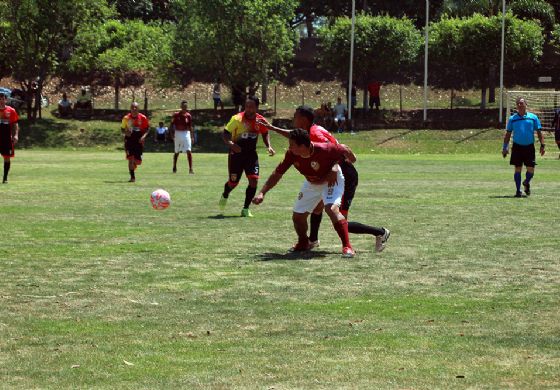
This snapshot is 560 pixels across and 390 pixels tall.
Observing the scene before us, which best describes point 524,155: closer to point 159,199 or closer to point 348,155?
point 159,199

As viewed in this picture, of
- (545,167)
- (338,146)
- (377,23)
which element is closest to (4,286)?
(338,146)

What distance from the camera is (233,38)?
67.0m

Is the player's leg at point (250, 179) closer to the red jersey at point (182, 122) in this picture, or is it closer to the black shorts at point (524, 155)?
the black shorts at point (524, 155)

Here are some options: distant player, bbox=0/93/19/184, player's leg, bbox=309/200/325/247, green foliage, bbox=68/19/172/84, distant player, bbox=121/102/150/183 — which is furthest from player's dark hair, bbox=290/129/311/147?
green foliage, bbox=68/19/172/84

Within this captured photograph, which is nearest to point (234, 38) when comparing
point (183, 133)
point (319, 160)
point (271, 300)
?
point (183, 133)

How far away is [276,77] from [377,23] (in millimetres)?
8061

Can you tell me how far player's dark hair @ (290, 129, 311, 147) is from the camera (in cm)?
1413

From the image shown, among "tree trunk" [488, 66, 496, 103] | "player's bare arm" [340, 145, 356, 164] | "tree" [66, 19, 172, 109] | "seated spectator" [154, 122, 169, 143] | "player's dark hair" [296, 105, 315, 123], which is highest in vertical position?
"tree" [66, 19, 172, 109]

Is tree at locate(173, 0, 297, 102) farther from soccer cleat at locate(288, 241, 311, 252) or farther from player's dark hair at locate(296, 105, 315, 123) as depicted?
player's dark hair at locate(296, 105, 315, 123)

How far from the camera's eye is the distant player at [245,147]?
826 inches

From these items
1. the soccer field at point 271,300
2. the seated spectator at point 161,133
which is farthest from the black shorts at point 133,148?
the seated spectator at point 161,133

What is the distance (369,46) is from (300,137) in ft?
180

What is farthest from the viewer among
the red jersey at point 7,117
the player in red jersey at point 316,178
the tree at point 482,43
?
the tree at point 482,43

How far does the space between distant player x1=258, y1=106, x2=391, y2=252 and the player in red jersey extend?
22cm
